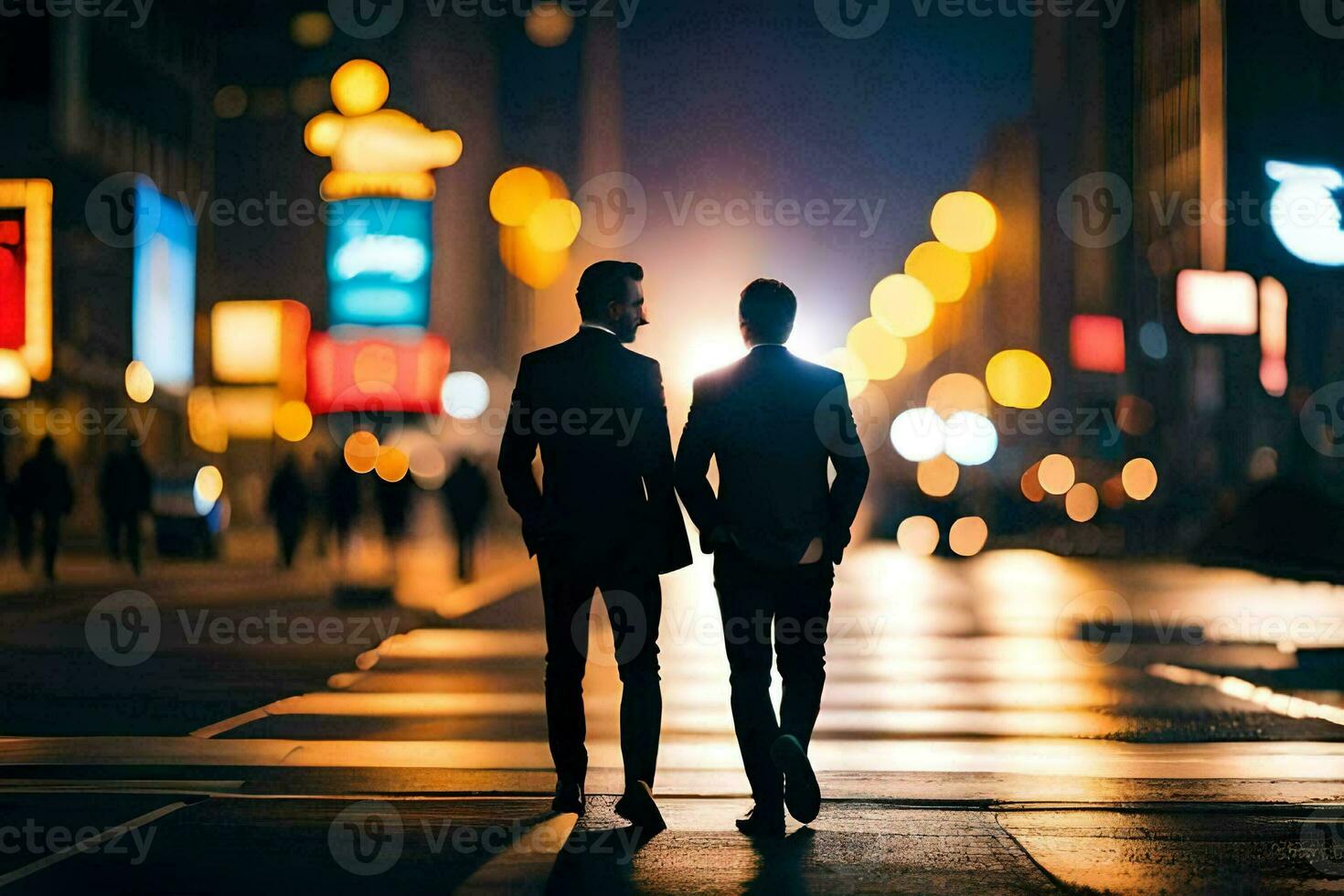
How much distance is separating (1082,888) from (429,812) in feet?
8.38

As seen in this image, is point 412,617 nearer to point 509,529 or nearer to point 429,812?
point 429,812

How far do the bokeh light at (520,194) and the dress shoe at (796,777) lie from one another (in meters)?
62.4

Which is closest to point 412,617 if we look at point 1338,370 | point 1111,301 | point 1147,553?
point 1147,553

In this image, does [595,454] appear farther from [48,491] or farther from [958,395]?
[958,395]

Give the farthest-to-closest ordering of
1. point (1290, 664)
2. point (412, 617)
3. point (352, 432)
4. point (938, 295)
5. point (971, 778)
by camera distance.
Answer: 1. point (938, 295)
2. point (352, 432)
3. point (412, 617)
4. point (1290, 664)
5. point (971, 778)

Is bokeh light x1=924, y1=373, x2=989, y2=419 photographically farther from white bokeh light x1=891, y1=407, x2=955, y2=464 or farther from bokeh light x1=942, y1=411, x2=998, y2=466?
bokeh light x1=942, y1=411, x2=998, y2=466

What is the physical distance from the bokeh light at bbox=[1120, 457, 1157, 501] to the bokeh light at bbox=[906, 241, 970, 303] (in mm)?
11197

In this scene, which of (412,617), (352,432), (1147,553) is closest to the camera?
(412,617)

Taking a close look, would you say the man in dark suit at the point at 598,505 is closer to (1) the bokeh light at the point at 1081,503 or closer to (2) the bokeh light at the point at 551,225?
(1) the bokeh light at the point at 1081,503

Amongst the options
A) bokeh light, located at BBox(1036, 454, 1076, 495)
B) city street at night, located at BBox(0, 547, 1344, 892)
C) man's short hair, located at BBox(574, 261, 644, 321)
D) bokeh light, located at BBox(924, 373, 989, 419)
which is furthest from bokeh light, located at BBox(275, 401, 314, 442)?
man's short hair, located at BBox(574, 261, 644, 321)

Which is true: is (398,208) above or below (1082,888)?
above

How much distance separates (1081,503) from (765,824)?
43428mm

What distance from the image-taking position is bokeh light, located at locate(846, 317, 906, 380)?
277ft

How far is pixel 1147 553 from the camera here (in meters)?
37.9
